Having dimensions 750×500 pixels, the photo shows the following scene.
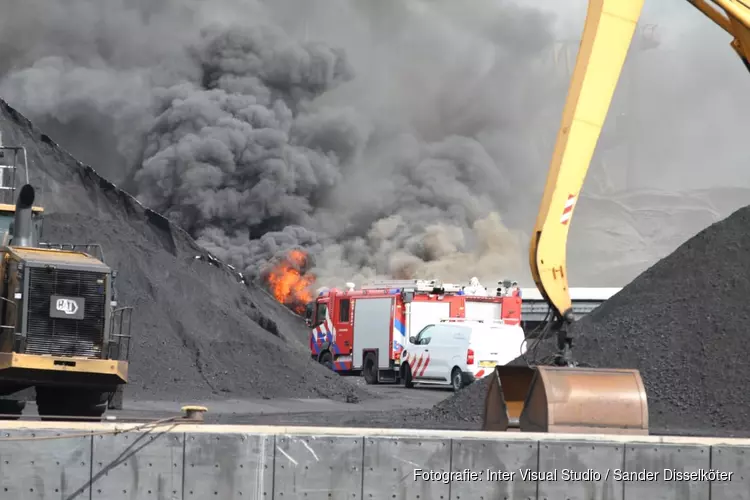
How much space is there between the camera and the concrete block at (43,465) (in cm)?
924

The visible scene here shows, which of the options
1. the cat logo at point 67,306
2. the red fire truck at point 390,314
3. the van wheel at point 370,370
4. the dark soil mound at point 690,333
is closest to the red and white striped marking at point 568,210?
the cat logo at point 67,306

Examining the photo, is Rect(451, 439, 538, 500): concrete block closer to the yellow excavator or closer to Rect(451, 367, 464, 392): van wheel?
the yellow excavator

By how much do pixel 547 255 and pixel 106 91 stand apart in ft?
150

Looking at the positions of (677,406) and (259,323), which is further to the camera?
(259,323)

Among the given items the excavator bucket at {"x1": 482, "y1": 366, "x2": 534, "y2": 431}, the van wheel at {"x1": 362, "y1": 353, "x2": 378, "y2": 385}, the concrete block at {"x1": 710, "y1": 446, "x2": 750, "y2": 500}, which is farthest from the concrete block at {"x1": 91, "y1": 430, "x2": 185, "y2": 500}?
the van wheel at {"x1": 362, "y1": 353, "x2": 378, "y2": 385}

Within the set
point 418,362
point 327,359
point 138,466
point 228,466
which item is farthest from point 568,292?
point 327,359

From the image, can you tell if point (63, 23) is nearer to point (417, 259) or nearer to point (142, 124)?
point (142, 124)

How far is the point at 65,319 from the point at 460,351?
1487 centimetres

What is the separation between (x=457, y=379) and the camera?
27922 millimetres

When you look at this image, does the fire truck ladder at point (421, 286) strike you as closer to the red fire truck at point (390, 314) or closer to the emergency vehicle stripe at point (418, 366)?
the red fire truck at point (390, 314)

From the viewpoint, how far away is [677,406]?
1852 centimetres

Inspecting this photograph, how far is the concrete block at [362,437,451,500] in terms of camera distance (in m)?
9.79

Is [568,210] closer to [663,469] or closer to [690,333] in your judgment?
[663,469]

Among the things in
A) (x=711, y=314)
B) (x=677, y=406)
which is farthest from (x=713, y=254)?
(x=677, y=406)
